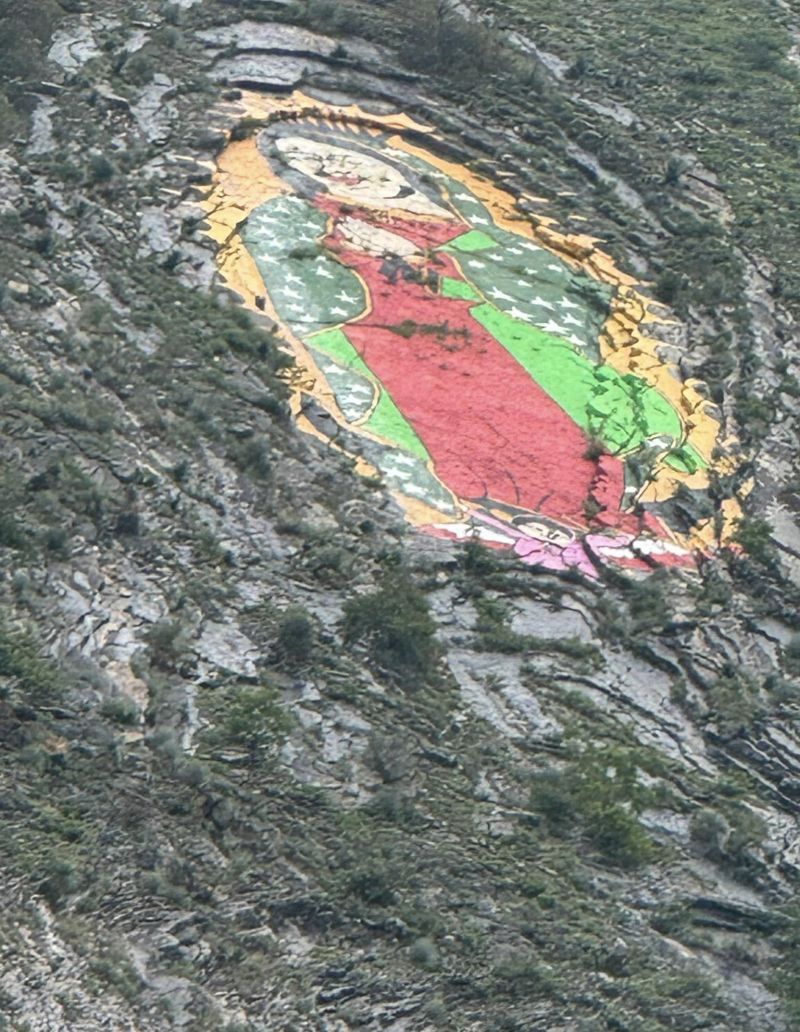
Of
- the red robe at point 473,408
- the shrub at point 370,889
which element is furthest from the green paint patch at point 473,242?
the shrub at point 370,889

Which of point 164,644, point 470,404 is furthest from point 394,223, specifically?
point 164,644

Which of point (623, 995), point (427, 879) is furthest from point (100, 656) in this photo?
point (623, 995)

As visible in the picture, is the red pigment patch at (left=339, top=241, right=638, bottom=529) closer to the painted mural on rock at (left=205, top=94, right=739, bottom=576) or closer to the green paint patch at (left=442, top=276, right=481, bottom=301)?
the painted mural on rock at (left=205, top=94, right=739, bottom=576)

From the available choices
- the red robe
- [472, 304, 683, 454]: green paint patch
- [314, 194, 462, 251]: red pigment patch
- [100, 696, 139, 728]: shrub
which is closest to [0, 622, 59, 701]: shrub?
[100, 696, 139, 728]: shrub

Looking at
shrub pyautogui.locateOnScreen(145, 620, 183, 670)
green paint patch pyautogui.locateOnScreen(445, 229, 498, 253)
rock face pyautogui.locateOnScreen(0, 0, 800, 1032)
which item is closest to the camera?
rock face pyautogui.locateOnScreen(0, 0, 800, 1032)

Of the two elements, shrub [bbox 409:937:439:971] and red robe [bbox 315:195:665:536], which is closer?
shrub [bbox 409:937:439:971]

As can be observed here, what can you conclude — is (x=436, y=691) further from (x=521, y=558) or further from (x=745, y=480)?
(x=745, y=480)

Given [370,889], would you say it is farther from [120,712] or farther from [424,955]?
[120,712]
